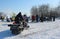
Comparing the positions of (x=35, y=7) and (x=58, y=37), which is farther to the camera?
(x=35, y=7)

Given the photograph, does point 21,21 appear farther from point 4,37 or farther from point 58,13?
point 58,13

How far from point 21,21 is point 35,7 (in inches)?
3366

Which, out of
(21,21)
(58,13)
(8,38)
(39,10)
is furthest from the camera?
(39,10)

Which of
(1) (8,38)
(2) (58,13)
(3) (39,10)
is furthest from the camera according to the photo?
(3) (39,10)

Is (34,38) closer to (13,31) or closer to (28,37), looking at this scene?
(28,37)

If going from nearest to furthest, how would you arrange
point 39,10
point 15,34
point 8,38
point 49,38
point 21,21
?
point 49,38 < point 8,38 < point 15,34 < point 21,21 < point 39,10

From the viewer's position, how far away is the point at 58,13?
86.9 meters

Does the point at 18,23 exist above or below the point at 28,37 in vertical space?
above

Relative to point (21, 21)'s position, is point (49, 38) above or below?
below

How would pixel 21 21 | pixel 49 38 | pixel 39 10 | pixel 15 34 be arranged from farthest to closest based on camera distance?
pixel 39 10, pixel 21 21, pixel 15 34, pixel 49 38

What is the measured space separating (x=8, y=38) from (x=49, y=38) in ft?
10.7

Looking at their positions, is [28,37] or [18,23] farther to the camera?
[18,23]

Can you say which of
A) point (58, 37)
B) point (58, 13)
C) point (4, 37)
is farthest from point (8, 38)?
point (58, 13)

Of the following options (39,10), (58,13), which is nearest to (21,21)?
(58,13)
